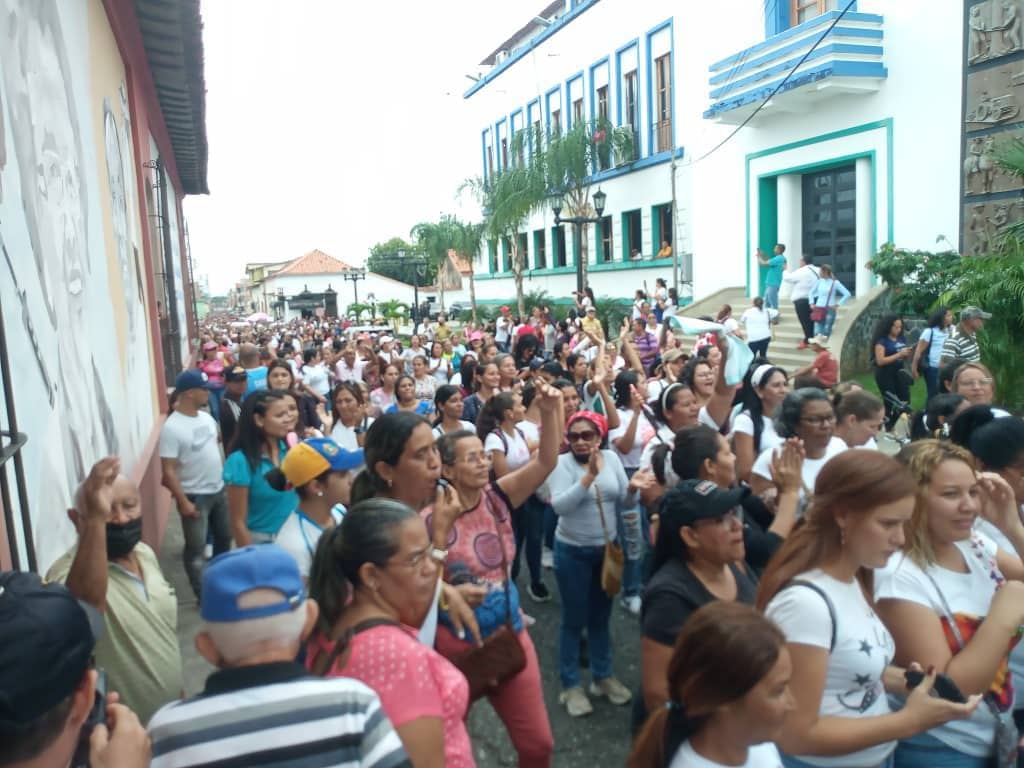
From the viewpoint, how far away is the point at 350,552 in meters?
2.24

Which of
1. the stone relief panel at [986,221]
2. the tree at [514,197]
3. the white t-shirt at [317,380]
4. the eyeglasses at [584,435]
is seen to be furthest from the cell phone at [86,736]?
the tree at [514,197]

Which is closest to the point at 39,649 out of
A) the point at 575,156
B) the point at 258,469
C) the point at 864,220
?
the point at 258,469

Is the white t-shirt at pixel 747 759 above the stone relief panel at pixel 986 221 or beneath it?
beneath

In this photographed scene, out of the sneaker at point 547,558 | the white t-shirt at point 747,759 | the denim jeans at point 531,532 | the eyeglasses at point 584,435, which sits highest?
the eyeglasses at point 584,435

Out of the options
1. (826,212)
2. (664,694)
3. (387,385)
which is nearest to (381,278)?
(826,212)

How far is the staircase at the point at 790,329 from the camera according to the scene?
13.9 m

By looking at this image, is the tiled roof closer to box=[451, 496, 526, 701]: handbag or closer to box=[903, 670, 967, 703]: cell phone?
box=[451, 496, 526, 701]: handbag

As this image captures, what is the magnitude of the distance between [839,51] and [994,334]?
28.8ft

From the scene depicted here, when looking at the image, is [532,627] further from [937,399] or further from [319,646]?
[319,646]

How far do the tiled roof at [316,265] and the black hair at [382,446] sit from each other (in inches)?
2988

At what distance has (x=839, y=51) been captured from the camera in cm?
1440

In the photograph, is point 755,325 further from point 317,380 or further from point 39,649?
point 39,649

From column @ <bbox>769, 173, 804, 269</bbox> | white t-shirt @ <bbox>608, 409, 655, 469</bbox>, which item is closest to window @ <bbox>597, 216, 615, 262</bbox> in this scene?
column @ <bbox>769, 173, 804, 269</bbox>

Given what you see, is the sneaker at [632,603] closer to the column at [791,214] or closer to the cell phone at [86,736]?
the cell phone at [86,736]
